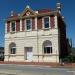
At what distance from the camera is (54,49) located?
143 feet

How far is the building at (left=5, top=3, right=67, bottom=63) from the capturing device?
44.0 meters

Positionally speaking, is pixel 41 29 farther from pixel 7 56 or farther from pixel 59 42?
pixel 7 56

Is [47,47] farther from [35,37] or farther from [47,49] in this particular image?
[35,37]

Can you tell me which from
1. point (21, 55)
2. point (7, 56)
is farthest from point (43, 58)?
point (7, 56)

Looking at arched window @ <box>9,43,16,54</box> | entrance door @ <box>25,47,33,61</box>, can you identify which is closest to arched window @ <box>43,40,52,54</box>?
entrance door @ <box>25,47,33,61</box>

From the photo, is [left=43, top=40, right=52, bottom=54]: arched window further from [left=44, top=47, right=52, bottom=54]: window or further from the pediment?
the pediment

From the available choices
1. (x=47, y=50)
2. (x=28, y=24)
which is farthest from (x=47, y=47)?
(x=28, y=24)

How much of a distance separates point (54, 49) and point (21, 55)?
671 cm

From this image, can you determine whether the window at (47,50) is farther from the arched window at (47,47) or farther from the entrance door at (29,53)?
the entrance door at (29,53)

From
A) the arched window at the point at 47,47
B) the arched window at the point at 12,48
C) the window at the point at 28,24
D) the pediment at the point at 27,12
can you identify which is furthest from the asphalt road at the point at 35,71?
the arched window at the point at 12,48

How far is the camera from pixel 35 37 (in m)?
45.8

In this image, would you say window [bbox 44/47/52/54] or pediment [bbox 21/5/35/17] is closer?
window [bbox 44/47/52/54]

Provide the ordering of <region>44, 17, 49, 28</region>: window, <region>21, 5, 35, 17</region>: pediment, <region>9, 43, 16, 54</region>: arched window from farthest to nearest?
1. <region>9, 43, 16, 54</region>: arched window
2. <region>21, 5, 35, 17</region>: pediment
3. <region>44, 17, 49, 28</region>: window

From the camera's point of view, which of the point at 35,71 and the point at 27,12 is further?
the point at 27,12
